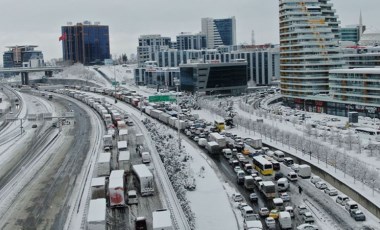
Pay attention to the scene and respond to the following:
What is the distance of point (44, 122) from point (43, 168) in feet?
97.1

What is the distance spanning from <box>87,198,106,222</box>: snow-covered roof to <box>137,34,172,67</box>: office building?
13802 cm

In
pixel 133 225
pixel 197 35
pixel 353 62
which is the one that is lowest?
pixel 133 225

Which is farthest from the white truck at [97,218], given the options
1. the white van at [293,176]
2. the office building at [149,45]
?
the office building at [149,45]

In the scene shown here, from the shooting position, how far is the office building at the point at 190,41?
176500 mm

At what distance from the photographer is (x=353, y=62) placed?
7919cm

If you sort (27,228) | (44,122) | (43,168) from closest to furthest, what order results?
1. (27,228)
2. (43,168)
3. (44,122)

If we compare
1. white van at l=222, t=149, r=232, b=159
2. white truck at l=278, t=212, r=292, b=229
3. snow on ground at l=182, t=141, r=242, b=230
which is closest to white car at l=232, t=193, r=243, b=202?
snow on ground at l=182, t=141, r=242, b=230

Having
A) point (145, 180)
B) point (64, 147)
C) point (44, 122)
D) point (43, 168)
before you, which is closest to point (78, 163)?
point (43, 168)

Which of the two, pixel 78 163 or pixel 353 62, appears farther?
pixel 353 62

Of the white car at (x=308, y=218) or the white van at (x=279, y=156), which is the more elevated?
the white van at (x=279, y=156)

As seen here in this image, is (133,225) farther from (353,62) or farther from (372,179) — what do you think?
(353,62)

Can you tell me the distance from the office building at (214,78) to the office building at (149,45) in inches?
2239

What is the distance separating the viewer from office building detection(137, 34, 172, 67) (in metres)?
163

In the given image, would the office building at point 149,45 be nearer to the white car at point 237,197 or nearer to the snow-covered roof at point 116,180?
the white car at point 237,197
